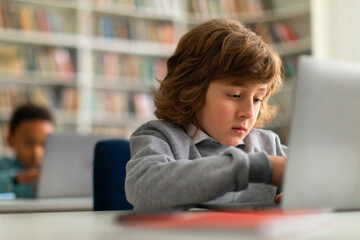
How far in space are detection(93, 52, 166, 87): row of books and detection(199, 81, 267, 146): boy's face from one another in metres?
2.85

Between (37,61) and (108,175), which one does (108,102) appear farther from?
(108,175)

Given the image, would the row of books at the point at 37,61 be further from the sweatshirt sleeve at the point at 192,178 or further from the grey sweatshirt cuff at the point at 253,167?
the grey sweatshirt cuff at the point at 253,167

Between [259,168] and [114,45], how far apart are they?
11.1 feet

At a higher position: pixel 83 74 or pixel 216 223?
pixel 83 74

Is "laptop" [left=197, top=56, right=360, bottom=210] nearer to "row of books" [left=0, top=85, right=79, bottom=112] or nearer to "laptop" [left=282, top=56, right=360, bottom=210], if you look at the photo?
"laptop" [left=282, top=56, right=360, bottom=210]

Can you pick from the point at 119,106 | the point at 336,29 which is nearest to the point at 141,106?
the point at 119,106

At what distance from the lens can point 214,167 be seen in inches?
32.2

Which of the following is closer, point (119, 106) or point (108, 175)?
point (108, 175)

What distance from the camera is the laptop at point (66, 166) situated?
6.55ft

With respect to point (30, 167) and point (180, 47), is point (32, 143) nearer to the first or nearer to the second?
A: point (30, 167)

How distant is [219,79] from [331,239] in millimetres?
711

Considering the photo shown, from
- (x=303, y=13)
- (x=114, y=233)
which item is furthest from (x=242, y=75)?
(x=303, y=13)

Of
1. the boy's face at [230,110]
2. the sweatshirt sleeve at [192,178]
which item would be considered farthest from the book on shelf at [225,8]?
the sweatshirt sleeve at [192,178]

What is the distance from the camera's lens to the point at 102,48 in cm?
400
